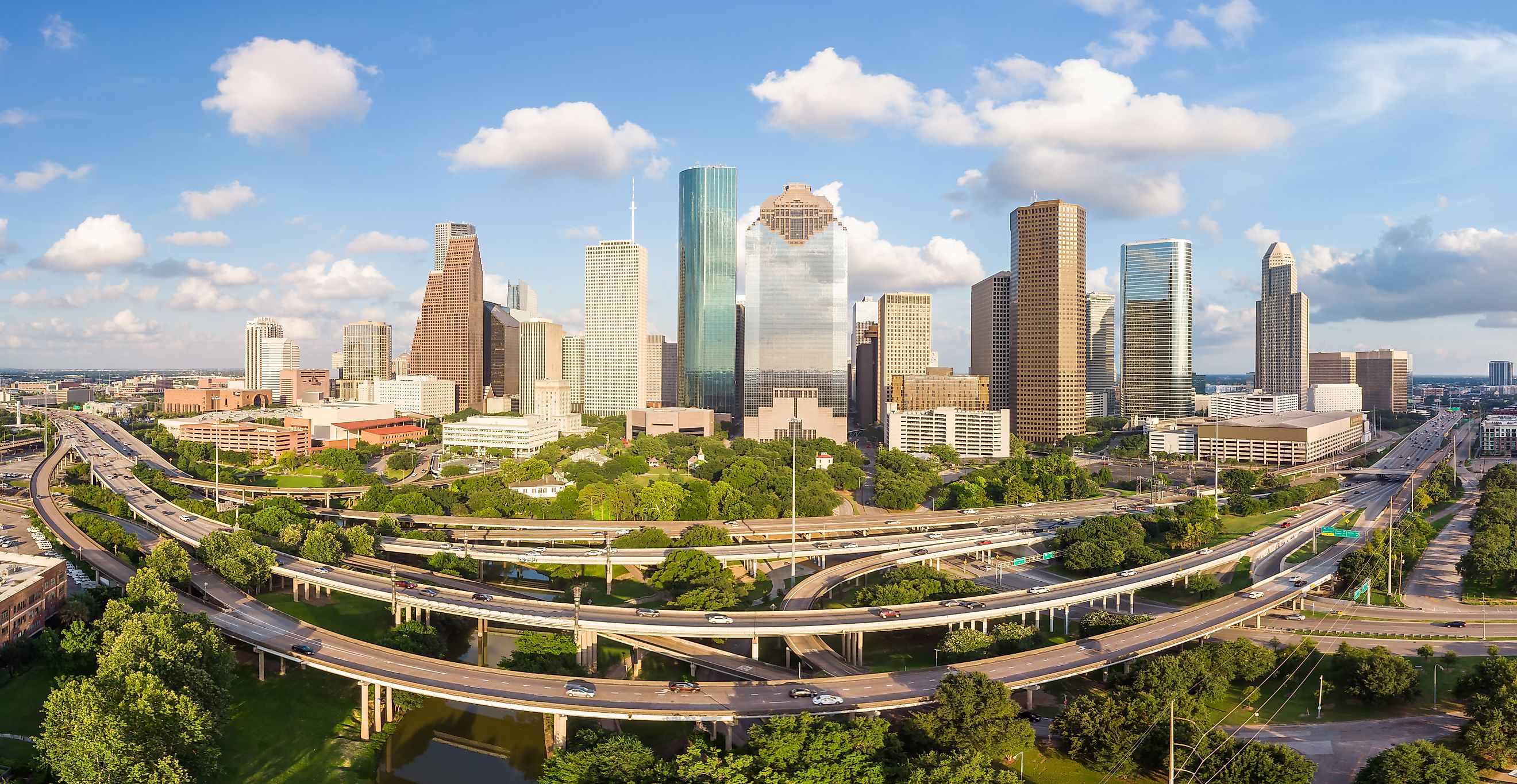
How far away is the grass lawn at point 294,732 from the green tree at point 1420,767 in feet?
153

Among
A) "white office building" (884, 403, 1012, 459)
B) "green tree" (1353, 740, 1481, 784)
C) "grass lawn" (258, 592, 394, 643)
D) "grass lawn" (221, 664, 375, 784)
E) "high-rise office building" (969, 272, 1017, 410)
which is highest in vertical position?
"high-rise office building" (969, 272, 1017, 410)

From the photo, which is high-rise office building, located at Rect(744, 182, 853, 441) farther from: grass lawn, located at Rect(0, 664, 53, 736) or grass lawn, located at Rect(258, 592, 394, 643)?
grass lawn, located at Rect(0, 664, 53, 736)

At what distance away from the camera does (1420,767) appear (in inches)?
1355

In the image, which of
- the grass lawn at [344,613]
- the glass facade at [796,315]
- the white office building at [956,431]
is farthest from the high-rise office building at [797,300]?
the grass lawn at [344,613]

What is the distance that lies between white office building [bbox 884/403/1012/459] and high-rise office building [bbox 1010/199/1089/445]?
8221mm

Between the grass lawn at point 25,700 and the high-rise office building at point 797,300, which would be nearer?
the grass lawn at point 25,700

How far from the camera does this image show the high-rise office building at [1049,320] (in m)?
167

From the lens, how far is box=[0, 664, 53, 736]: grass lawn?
42.8 metres

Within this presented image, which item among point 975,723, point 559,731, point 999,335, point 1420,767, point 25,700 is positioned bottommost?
point 25,700

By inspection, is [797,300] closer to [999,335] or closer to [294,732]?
[999,335]

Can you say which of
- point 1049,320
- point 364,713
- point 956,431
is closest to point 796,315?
point 956,431

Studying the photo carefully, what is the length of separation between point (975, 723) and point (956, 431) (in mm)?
128949

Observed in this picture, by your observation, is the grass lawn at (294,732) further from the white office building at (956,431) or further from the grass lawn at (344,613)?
the white office building at (956,431)

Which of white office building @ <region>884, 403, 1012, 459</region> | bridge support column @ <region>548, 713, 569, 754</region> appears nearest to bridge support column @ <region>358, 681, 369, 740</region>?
bridge support column @ <region>548, 713, 569, 754</region>
